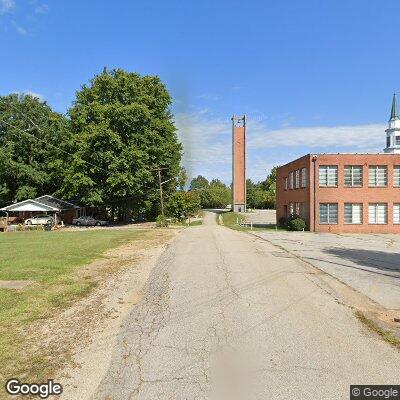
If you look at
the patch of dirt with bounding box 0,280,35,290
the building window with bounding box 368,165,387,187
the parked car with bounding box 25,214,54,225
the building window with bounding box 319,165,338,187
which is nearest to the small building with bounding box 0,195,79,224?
the parked car with bounding box 25,214,54,225

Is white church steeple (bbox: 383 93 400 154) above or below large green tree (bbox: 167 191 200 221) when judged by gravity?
above

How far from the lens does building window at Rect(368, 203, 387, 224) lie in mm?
41406

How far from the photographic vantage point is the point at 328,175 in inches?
1633

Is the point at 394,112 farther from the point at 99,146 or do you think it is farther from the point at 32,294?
the point at 32,294

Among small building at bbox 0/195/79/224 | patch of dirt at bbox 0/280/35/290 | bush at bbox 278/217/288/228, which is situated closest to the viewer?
patch of dirt at bbox 0/280/35/290

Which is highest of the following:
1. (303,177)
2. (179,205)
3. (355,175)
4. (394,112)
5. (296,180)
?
(394,112)

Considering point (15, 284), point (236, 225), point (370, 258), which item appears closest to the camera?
point (15, 284)

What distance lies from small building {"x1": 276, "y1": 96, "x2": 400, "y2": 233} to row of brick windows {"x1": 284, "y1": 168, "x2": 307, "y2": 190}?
1.64 m

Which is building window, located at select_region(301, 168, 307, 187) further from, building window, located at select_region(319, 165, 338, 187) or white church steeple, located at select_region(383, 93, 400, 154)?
white church steeple, located at select_region(383, 93, 400, 154)

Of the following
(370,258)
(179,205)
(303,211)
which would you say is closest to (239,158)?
(179,205)

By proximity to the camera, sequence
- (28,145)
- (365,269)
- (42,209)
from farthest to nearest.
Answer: (28,145) → (42,209) → (365,269)

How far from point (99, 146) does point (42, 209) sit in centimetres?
1110

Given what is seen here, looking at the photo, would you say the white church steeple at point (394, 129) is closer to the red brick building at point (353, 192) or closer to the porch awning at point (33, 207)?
the red brick building at point (353, 192)

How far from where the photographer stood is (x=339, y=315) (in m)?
8.84
